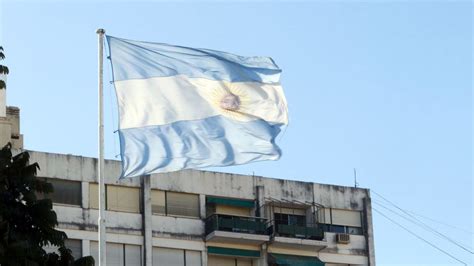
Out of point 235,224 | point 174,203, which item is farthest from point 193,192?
point 235,224

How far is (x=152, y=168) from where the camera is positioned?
34625mm

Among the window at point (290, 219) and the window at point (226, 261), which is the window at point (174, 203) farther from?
the window at point (290, 219)

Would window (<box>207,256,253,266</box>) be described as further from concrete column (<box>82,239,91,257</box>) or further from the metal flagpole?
the metal flagpole

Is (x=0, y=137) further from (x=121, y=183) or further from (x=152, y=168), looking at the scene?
(x=152, y=168)

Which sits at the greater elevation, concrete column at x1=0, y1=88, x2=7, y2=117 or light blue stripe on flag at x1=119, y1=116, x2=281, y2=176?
concrete column at x1=0, y1=88, x2=7, y2=117

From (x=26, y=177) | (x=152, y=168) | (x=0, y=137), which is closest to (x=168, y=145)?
(x=152, y=168)

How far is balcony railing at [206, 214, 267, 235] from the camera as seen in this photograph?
63500mm

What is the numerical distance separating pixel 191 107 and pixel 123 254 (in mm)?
26783

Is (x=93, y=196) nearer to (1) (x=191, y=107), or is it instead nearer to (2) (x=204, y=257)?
(2) (x=204, y=257)

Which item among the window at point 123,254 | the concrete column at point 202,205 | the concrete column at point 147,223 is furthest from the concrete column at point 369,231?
the window at point 123,254

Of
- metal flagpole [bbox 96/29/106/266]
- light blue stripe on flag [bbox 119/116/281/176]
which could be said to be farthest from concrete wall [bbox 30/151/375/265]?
metal flagpole [bbox 96/29/106/266]

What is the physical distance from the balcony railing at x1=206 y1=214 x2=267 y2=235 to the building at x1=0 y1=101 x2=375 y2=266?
5 centimetres

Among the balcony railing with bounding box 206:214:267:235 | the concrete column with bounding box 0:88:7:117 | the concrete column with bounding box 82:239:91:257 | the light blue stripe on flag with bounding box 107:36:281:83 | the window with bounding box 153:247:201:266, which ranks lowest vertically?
the window with bounding box 153:247:201:266

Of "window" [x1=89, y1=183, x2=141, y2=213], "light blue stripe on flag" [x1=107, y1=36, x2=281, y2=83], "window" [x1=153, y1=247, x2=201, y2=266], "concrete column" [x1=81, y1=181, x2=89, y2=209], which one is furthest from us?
"window" [x1=153, y1=247, x2=201, y2=266]
